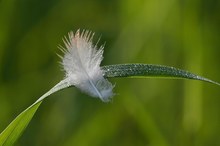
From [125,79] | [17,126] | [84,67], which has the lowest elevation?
[17,126]

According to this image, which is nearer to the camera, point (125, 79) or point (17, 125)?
point (17, 125)

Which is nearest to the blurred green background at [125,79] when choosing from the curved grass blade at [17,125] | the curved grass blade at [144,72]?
the curved grass blade at [144,72]

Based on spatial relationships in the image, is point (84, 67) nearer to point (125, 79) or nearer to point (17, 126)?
point (17, 126)

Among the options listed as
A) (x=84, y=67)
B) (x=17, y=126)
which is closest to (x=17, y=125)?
(x=17, y=126)

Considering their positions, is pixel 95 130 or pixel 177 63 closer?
pixel 95 130

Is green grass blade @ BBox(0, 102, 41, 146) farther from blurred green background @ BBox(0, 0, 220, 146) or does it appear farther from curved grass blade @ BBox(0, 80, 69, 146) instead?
blurred green background @ BBox(0, 0, 220, 146)

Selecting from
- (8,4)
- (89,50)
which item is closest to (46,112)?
(8,4)

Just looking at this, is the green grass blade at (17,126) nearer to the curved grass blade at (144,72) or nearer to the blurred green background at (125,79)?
the curved grass blade at (144,72)

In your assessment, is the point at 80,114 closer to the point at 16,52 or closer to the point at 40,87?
the point at 40,87
